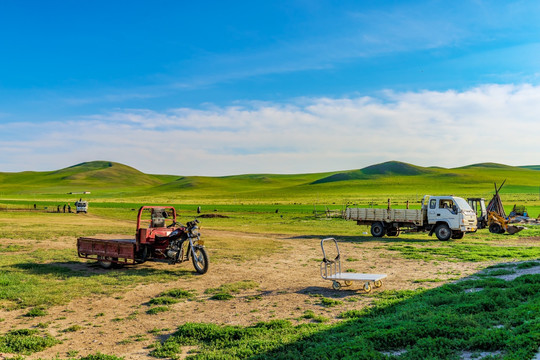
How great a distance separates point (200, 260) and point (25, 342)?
740 centimetres

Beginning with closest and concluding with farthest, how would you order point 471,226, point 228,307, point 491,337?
point 491,337 → point 228,307 → point 471,226

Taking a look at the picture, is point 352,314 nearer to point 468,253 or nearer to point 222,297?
point 222,297

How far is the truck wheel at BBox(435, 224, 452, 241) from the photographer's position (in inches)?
1033

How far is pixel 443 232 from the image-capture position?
2655cm

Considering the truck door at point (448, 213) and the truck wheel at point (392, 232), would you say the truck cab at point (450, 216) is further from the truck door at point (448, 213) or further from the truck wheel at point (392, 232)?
the truck wheel at point (392, 232)

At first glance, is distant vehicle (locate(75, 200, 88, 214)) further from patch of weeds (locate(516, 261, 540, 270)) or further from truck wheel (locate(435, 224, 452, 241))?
patch of weeds (locate(516, 261, 540, 270))

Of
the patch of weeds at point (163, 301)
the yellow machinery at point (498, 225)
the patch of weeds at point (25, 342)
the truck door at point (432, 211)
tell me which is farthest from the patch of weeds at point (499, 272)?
the yellow machinery at point (498, 225)

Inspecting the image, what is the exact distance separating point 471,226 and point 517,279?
15.8m

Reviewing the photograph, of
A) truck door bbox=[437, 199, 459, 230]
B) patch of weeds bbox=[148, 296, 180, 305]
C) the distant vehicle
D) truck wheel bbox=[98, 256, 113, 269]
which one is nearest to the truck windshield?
truck door bbox=[437, 199, 459, 230]

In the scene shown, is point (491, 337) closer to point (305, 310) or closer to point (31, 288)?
point (305, 310)

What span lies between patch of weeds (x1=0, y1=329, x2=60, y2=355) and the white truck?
2359cm

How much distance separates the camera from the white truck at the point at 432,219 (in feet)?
86.2

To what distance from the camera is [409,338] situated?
719cm

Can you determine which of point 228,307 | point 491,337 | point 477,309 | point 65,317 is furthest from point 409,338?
point 65,317
